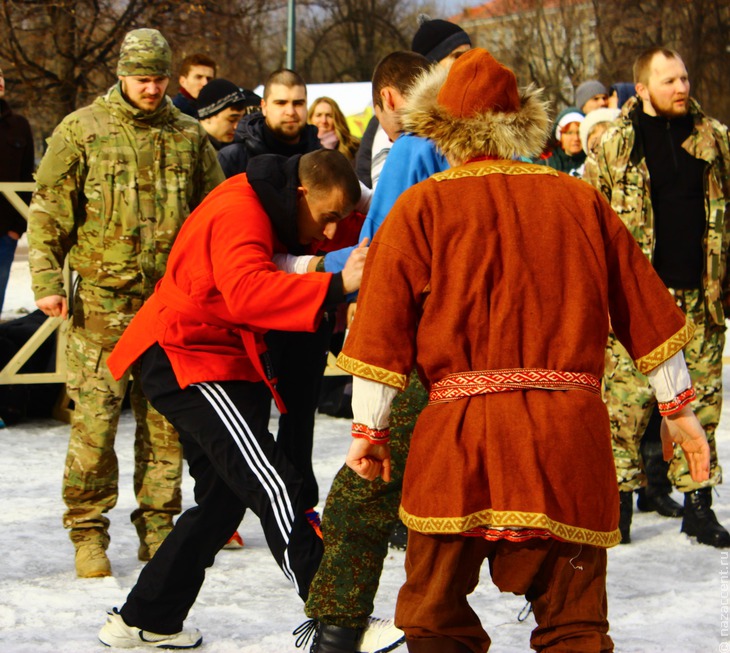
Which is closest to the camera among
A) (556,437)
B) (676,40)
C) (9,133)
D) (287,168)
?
(556,437)

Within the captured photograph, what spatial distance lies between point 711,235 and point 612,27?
32.0m

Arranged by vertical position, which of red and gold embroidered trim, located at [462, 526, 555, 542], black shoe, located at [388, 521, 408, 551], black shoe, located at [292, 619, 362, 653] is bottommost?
black shoe, located at [388, 521, 408, 551]

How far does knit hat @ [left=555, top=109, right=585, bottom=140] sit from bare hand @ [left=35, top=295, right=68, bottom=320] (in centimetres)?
600

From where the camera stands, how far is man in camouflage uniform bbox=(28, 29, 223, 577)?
504cm

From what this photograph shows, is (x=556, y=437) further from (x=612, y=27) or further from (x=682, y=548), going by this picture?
(x=612, y=27)

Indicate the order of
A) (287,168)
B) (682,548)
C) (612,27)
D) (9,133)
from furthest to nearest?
1. (612,27)
2. (9,133)
3. (682,548)
4. (287,168)

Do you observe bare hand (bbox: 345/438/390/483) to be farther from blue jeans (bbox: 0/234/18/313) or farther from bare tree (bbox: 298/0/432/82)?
bare tree (bbox: 298/0/432/82)

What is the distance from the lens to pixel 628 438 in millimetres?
5578

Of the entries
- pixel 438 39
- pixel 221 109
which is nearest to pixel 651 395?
pixel 438 39

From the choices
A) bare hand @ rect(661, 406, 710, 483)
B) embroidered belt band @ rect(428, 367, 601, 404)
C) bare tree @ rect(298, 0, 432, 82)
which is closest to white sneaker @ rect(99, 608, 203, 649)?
embroidered belt band @ rect(428, 367, 601, 404)

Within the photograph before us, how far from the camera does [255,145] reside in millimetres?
6062

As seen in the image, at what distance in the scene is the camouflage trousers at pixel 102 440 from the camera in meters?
5.09

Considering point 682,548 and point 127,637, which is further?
point 682,548

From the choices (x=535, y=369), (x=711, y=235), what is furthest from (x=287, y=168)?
(x=711, y=235)
